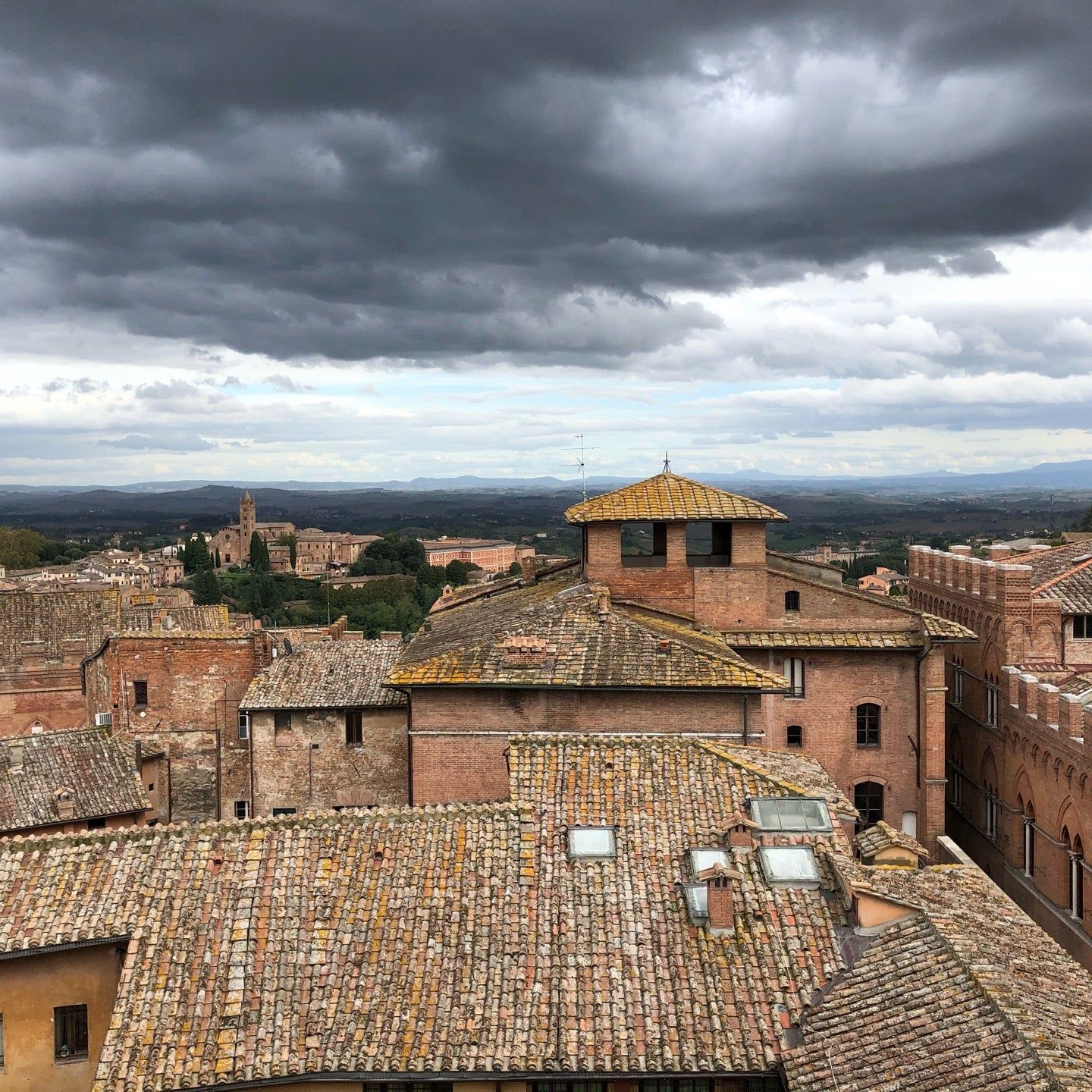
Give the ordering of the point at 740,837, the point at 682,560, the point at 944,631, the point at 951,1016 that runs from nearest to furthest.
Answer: the point at 951,1016 → the point at 740,837 → the point at 944,631 → the point at 682,560

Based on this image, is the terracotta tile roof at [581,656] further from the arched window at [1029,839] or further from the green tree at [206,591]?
the green tree at [206,591]

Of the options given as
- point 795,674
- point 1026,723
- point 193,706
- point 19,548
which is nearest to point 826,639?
point 795,674

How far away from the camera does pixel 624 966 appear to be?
15219 millimetres

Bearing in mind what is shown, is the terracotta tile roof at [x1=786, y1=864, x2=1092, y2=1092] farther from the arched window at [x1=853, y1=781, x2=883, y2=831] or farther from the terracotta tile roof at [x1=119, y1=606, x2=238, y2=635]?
the terracotta tile roof at [x1=119, y1=606, x2=238, y2=635]

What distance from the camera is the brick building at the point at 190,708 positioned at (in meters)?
35.4

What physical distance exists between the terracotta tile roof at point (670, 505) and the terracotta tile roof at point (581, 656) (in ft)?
11.5

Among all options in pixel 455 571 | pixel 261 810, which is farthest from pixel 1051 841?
pixel 455 571

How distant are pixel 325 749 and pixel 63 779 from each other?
8.12 meters

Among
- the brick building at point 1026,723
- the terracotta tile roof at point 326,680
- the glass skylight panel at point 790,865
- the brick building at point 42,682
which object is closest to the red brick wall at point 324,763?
the terracotta tile roof at point 326,680

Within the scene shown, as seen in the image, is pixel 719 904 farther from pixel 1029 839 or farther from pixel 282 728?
pixel 282 728

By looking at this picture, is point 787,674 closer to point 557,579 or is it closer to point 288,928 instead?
point 557,579

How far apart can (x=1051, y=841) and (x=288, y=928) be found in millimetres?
19374

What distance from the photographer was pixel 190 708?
117ft

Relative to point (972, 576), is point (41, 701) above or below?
below
